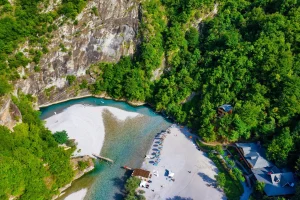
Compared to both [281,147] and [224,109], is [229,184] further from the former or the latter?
[224,109]

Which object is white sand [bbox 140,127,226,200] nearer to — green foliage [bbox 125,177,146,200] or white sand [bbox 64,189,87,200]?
green foliage [bbox 125,177,146,200]

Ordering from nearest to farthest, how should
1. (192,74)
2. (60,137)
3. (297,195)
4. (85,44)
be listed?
1. (297,195)
2. (60,137)
3. (192,74)
4. (85,44)

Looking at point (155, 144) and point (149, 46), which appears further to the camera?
point (149, 46)

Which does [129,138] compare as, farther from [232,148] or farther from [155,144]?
[232,148]

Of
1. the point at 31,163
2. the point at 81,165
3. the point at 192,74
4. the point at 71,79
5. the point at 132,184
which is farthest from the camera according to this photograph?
the point at 71,79

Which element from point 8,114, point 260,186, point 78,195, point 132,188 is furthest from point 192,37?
point 8,114

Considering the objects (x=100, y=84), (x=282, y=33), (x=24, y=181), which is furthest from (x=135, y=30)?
(x=24, y=181)

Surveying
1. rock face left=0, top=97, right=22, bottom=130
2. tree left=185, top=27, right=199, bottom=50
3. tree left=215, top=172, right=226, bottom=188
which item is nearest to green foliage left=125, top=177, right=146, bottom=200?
tree left=215, top=172, right=226, bottom=188
